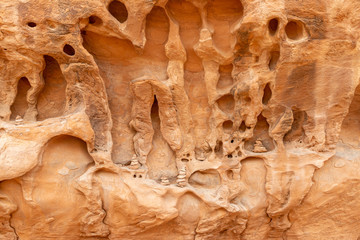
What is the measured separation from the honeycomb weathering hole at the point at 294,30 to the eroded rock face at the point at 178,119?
0.01 m

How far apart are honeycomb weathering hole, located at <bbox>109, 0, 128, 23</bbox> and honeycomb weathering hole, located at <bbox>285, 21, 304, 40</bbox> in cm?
172

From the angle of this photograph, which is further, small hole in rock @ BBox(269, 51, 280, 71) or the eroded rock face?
small hole in rock @ BBox(269, 51, 280, 71)

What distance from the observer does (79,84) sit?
2.92m

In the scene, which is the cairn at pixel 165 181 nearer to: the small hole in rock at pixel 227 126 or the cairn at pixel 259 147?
the small hole in rock at pixel 227 126

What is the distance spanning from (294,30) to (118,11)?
1876 mm

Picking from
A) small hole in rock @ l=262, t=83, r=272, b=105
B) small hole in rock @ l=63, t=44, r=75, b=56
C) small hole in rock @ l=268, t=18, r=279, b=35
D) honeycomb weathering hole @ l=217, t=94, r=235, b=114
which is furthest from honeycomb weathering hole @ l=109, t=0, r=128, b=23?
small hole in rock @ l=262, t=83, r=272, b=105

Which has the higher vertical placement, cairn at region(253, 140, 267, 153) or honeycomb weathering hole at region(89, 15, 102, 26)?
honeycomb weathering hole at region(89, 15, 102, 26)

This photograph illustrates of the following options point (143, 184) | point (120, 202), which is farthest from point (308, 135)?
→ point (120, 202)

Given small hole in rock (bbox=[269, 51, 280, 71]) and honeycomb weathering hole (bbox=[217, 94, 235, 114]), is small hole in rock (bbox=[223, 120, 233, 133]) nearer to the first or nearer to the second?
honeycomb weathering hole (bbox=[217, 94, 235, 114])

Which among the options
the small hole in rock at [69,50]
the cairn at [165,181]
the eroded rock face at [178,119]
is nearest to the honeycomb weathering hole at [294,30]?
the eroded rock face at [178,119]

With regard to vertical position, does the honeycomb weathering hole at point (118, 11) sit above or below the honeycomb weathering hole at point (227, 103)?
above

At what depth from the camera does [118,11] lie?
3021 mm

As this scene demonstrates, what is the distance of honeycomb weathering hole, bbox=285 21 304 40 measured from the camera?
300 cm

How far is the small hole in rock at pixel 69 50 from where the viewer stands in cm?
288
